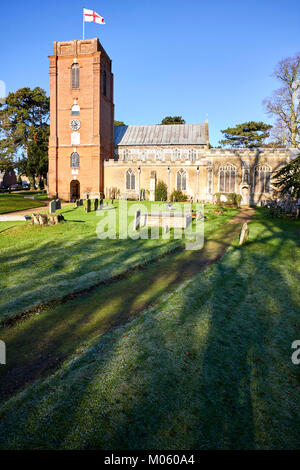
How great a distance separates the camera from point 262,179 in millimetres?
31734

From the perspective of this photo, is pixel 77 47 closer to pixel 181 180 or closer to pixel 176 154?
pixel 176 154

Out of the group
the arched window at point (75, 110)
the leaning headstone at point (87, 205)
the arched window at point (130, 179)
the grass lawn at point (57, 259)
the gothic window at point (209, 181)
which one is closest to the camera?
the grass lawn at point (57, 259)

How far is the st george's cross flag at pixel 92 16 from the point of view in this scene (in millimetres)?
29922

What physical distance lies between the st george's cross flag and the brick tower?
1.85 metres

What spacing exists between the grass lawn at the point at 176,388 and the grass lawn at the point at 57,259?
4.32 ft

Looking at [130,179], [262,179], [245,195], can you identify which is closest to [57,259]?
[245,195]

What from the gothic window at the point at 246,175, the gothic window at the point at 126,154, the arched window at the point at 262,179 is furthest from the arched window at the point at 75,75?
the arched window at the point at 262,179

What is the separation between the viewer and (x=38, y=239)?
11367 mm

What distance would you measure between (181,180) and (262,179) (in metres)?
9.37

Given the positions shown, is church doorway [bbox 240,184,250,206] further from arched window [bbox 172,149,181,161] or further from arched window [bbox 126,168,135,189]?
arched window [bbox 126,168,135,189]

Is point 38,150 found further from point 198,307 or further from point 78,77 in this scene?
point 198,307

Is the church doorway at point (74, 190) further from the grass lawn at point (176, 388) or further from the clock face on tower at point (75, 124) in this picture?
the grass lawn at point (176, 388)

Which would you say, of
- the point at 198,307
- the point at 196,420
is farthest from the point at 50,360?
the point at 198,307

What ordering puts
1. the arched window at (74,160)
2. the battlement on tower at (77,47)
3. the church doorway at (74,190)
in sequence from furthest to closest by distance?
the church doorway at (74,190)
the arched window at (74,160)
the battlement on tower at (77,47)
